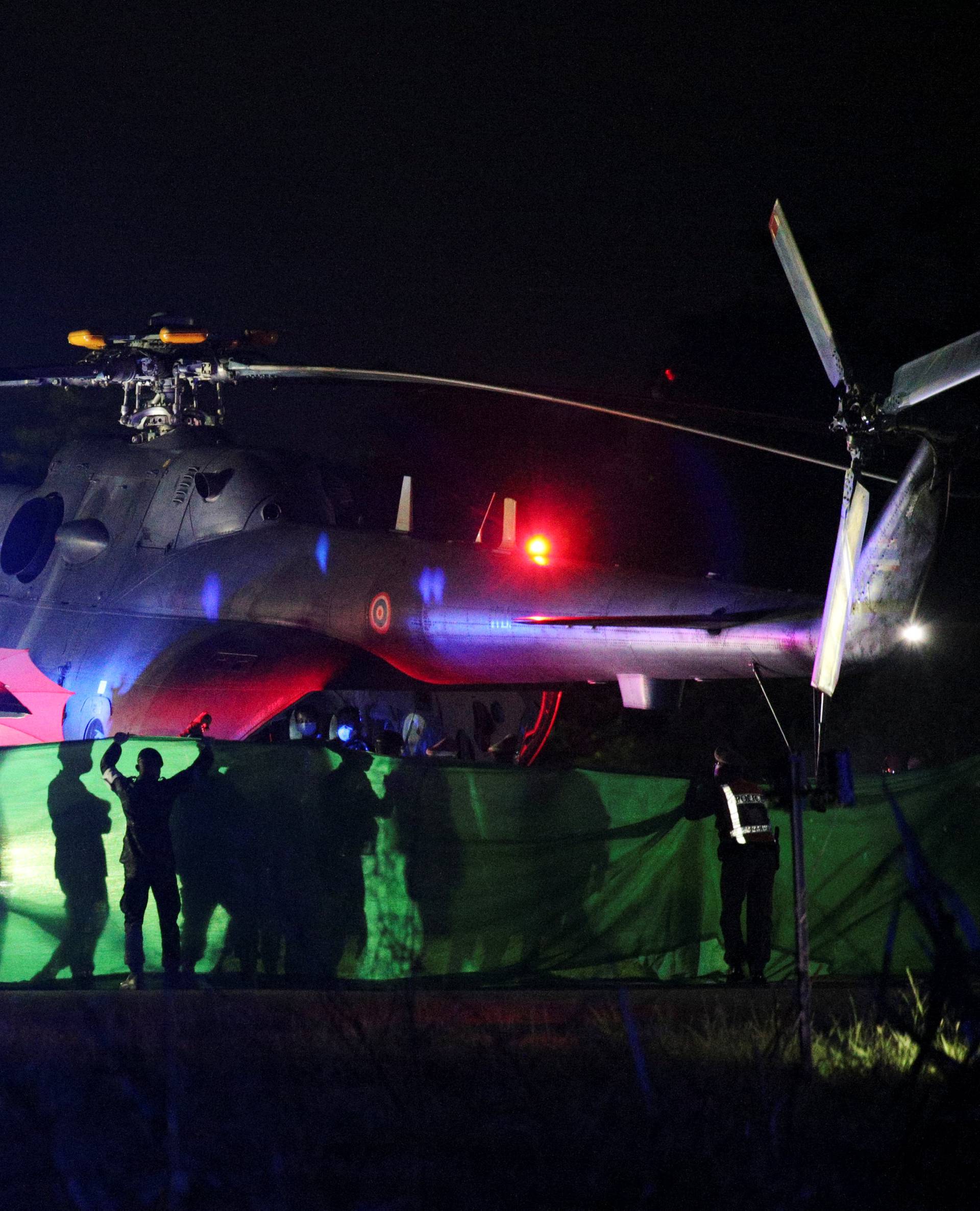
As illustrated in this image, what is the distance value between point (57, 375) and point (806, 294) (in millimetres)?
9029

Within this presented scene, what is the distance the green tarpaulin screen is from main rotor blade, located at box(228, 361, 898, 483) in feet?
8.60

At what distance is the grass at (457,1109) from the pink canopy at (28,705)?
185 inches

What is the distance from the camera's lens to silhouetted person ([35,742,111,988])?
9.45 metres

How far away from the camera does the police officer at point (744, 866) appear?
9797mm

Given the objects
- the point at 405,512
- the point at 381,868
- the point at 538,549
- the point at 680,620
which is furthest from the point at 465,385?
the point at 381,868

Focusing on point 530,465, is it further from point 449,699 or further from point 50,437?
point 50,437

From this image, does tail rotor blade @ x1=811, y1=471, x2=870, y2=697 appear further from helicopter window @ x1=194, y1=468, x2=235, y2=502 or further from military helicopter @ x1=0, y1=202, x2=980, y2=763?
helicopter window @ x1=194, y1=468, x2=235, y2=502

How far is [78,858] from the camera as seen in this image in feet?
32.0

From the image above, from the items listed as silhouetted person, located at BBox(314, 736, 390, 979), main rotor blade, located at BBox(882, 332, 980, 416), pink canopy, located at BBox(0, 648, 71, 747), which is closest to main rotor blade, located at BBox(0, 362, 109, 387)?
pink canopy, located at BBox(0, 648, 71, 747)

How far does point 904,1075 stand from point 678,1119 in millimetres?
1467

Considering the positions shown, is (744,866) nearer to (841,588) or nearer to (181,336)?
Answer: (841,588)

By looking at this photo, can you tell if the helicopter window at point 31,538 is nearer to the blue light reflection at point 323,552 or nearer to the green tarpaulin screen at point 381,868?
the blue light reflection at point 323,552

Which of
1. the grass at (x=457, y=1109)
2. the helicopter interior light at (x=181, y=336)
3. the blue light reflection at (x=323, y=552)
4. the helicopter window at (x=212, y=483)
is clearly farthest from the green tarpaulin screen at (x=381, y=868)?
the helicopter interior light at (x=181, y=336)

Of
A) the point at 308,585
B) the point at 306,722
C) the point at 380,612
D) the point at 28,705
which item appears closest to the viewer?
the point at 380,612
